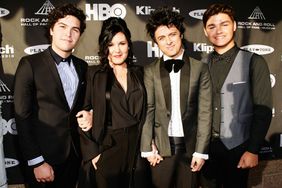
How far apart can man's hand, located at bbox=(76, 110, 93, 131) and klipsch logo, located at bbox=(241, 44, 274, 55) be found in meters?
2.29

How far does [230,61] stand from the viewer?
7.57ft

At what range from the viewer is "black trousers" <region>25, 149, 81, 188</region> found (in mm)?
2178

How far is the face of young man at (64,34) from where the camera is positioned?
2119 mm

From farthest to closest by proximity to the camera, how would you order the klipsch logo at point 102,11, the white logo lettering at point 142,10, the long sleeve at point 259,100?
1. the white logo lettering at point 142,10
2. the klipsch logo at point 102,11
3. the long sleeve at point 259,100

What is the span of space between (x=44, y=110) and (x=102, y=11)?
1499mm

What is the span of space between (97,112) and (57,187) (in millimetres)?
719

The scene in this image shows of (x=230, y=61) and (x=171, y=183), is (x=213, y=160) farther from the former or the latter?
(x=230, y=61)

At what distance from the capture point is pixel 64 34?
2127mm

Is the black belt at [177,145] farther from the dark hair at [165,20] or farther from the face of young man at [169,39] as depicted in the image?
the dark hair at [165,20]

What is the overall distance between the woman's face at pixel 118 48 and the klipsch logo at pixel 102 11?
3.85ft

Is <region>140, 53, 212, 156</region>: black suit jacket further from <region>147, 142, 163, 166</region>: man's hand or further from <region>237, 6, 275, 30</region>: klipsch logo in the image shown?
<region>237, 6, 275, 30</region>: klipsch logo

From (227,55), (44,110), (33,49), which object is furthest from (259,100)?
(33,49)

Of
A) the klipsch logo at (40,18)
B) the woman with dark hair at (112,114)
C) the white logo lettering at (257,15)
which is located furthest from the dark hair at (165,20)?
the white logo lettering at (257,15)

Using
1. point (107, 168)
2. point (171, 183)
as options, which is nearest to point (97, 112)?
point (107, 168)
